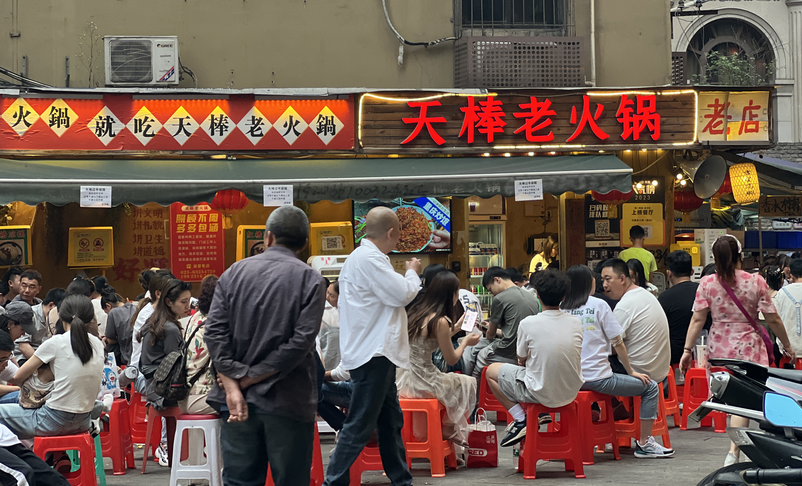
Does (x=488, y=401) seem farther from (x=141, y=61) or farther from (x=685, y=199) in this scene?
(x=141, y=61)

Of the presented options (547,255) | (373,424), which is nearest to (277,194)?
(547,255)

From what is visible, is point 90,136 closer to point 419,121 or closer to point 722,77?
point 419,121

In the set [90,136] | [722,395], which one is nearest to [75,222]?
[90,136]

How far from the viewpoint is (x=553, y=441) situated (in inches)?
283

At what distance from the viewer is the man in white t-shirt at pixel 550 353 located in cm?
693

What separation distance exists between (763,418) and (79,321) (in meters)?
4.82

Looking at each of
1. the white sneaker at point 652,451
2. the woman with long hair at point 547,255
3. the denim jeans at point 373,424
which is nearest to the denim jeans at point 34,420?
the denim jeans at point 373,424

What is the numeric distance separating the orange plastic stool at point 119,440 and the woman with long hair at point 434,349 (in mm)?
2554

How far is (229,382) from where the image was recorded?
446cm

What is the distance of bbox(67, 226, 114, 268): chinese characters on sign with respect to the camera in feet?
41.4

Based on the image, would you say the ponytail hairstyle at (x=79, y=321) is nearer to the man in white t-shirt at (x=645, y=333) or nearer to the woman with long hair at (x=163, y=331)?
the woman with long hair at (x=163, y=331)

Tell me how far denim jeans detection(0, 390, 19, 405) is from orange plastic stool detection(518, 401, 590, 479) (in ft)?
13.4

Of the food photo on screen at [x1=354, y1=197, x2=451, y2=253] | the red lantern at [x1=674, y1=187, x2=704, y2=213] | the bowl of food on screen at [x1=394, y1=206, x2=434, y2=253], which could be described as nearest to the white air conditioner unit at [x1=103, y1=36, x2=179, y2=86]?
the food photo on screen at [x1=354, y1=197, x2=451, y2=253]

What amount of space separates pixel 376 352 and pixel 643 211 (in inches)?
350
